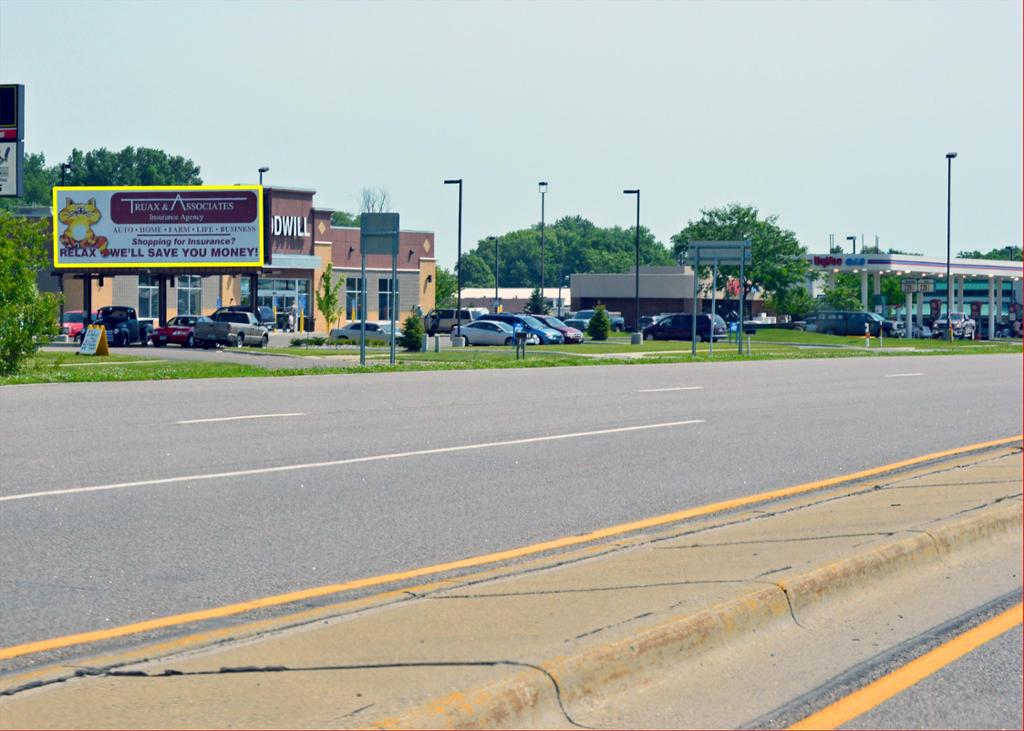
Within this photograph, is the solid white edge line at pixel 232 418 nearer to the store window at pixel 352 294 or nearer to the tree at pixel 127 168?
the store window at pixel 352 294

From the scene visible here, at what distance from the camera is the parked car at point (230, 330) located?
5281 centimetres

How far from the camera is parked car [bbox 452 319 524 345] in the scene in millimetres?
62281

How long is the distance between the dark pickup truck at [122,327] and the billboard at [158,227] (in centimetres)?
707

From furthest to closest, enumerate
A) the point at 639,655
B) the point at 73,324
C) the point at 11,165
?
the point at 73,324 < the point at 11,165 < the point at 639,655

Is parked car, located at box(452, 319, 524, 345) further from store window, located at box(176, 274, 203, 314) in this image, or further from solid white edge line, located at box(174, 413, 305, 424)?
solid white edge line, located at box(174, 413, 305, 424)

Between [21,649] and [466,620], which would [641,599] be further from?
[21,649]

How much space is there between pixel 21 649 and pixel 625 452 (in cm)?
873

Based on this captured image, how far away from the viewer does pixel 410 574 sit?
8.10m

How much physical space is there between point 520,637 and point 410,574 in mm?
2211

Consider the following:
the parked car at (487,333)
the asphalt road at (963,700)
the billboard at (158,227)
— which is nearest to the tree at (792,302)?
the parked car at (487,333)

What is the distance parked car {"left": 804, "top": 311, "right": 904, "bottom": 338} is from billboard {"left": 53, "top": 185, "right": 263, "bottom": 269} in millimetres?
39876

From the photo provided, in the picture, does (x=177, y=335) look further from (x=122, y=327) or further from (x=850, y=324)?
(x=850, y=324)

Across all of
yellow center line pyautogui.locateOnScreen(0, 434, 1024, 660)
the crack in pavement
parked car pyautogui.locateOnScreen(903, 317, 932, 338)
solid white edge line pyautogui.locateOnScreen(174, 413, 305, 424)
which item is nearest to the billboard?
parked car pyautogui.locateOnScreen(903, 317, 932, 338)

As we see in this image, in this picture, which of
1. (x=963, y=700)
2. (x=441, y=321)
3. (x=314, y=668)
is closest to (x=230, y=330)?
(x=441, y=321)
